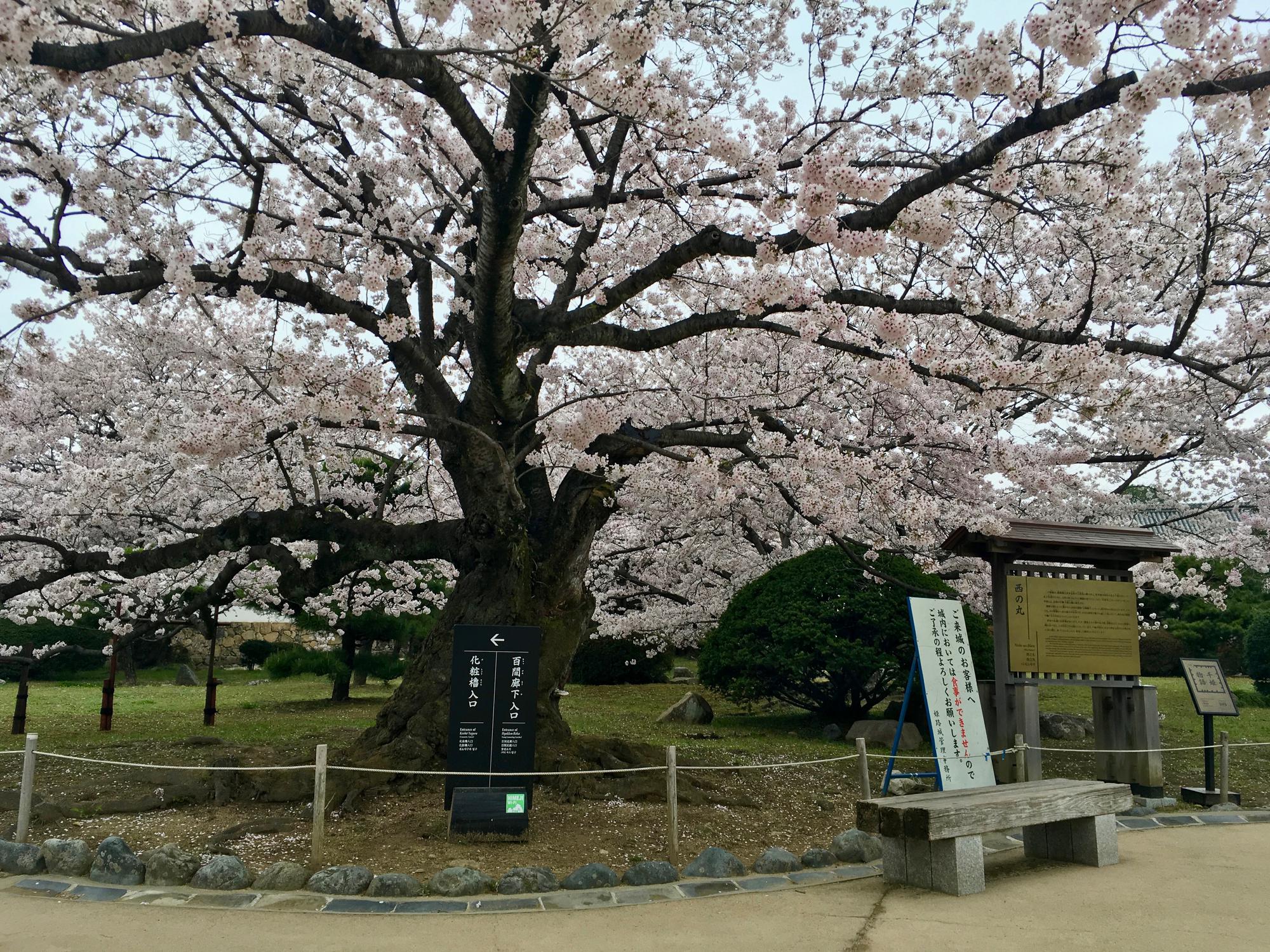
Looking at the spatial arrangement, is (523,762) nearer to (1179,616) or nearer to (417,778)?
(417,778)

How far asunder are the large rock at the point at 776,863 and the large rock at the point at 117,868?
3443 millimetres

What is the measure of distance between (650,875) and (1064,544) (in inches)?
206

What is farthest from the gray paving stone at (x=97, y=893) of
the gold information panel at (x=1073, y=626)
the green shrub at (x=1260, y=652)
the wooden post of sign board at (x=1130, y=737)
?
the green shrub at (x=1260, y=652)

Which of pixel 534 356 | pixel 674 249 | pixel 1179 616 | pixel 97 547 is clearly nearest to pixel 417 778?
pixel 534 356

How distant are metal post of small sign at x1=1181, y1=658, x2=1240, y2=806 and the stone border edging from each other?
4372mm

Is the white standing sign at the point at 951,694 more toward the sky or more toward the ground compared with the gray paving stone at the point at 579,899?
more toward the sky

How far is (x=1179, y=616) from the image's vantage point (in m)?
20.1

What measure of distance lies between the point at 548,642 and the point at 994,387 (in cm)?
415

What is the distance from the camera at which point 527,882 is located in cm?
472

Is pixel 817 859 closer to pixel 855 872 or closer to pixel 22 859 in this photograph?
pixel 855 872

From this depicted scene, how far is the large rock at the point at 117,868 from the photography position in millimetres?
4746

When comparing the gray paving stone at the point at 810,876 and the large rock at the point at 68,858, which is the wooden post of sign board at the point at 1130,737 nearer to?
the gray paving stone at the point at 810,876

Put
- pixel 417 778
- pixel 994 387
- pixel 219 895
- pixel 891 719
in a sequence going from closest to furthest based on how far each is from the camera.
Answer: pixel 219 895 < pixel 994 387 < pixel 417 778 < pixel 891 719

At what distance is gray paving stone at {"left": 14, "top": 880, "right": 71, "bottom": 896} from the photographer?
15.0 feet
